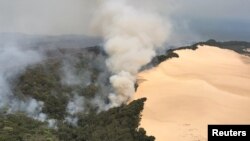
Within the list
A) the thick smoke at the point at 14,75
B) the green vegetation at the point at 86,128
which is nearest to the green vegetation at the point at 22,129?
the green vegetation at the point at 86,128

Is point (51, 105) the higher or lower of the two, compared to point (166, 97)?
lower

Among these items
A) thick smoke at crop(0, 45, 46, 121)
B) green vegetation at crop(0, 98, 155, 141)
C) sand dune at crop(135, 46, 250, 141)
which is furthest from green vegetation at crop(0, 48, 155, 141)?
sand dune at crop(135, 46, 250, 141)

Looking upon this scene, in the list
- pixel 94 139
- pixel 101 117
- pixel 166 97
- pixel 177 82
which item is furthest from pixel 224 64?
pixel 94 139

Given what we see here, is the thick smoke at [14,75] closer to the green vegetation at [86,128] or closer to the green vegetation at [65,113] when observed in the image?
the green vegetation at [65,113]

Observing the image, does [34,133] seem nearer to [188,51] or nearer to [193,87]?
[193,87]

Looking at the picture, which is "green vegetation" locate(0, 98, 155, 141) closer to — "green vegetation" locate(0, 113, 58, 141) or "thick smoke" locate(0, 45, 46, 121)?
"green vegetation" locate(0, 113, 58, 141)

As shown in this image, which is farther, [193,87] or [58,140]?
[193,87]
